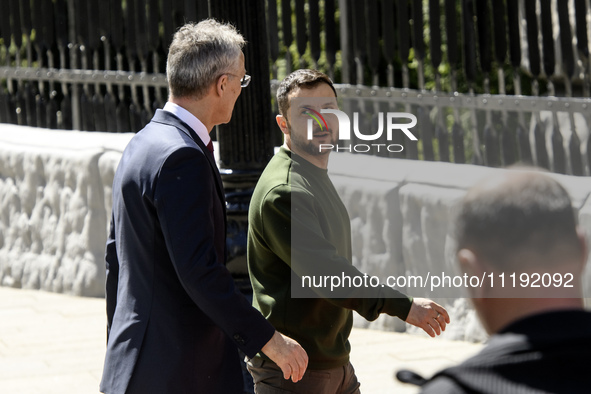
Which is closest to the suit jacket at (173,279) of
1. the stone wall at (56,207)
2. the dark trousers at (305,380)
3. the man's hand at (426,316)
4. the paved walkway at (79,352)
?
the dark trousers at (305,380)

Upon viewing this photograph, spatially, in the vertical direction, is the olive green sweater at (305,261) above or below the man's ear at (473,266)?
below

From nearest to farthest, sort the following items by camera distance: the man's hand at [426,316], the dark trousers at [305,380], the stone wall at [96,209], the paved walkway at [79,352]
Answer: the man's hand at [426,316], the dark trousers at [305,380], the paved walkway at [79,352], the stone wall at [96,209]

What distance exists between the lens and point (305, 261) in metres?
3.06

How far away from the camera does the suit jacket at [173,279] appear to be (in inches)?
115

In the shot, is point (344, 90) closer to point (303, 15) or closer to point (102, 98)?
point (303, 15)

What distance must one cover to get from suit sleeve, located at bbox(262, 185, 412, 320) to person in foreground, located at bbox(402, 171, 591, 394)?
57.2 inches

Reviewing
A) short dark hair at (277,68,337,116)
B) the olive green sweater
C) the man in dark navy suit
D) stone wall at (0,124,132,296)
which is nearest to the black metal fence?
stone wall at (0,124,132,296)

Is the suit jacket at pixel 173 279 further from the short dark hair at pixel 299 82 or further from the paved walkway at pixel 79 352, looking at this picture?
the paved walkway at pixel 79 352

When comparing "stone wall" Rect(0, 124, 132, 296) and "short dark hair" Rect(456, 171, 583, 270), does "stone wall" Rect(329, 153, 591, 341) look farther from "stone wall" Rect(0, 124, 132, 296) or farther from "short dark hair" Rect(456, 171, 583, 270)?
"short dark hair" Rect(456, 171, 583, 270)

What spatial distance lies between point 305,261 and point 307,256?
2cm

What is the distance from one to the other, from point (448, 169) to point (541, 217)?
4638 millimetres

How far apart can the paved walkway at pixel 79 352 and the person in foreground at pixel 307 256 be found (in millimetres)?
2165

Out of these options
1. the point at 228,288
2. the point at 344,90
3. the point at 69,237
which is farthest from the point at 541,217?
the point at 69,237

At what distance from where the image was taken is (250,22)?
4168mm
